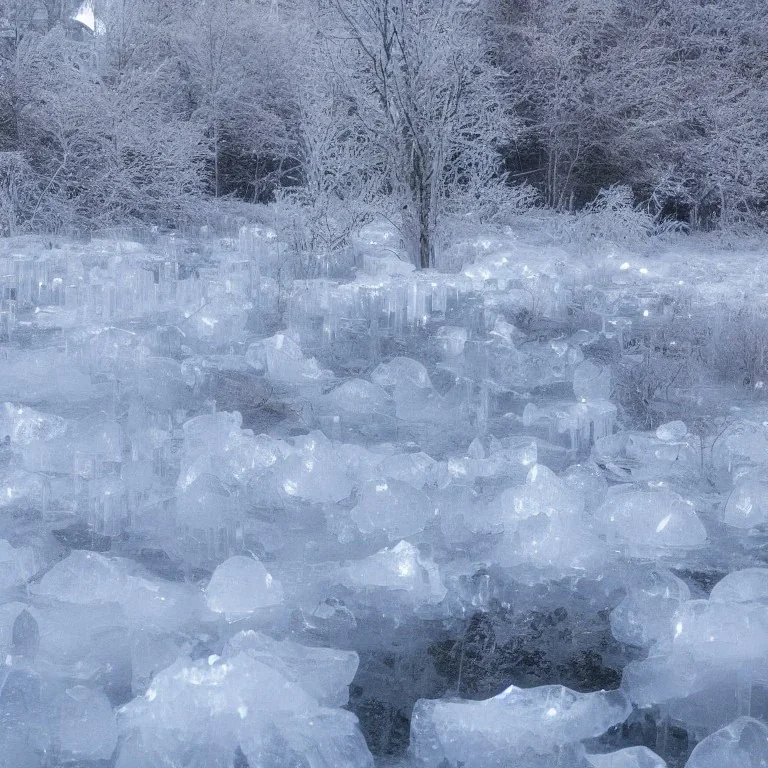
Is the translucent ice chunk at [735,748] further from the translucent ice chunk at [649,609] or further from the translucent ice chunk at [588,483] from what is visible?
the translucent ice chunk at [588,483]

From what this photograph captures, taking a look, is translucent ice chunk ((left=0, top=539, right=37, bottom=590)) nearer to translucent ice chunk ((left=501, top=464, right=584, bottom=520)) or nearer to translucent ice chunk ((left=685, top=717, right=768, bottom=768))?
translucent ice chunk ((left=501, top=464, right=584, bottom=520))

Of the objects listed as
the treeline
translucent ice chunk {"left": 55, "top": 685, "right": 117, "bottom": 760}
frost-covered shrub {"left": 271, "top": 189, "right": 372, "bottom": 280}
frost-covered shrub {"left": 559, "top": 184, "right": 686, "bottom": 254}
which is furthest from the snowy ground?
the treeline

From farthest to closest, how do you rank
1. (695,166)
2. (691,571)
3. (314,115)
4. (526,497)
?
1. (695,166)
2. (314,115)
3. (526,497)
4. (691,571)

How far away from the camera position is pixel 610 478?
294 cm

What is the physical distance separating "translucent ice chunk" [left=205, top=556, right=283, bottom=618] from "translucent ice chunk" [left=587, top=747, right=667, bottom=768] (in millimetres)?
781

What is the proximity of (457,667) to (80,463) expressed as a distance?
Result: 55.4 inches

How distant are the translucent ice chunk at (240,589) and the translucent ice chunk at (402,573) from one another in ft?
0.61

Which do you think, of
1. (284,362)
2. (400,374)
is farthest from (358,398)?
(284,362)

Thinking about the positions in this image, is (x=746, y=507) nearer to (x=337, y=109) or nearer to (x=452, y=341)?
(x=452, y=341)

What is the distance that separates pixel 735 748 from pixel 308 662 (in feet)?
2.34

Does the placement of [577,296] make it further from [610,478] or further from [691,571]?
[691,571]

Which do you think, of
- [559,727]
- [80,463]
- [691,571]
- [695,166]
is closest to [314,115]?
[695,166]

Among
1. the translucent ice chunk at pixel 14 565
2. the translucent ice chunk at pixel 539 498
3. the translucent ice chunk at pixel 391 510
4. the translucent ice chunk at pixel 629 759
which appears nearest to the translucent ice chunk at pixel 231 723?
the translucent ice chunk at pixel 629 759

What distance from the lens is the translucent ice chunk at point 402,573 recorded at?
2160 mm
